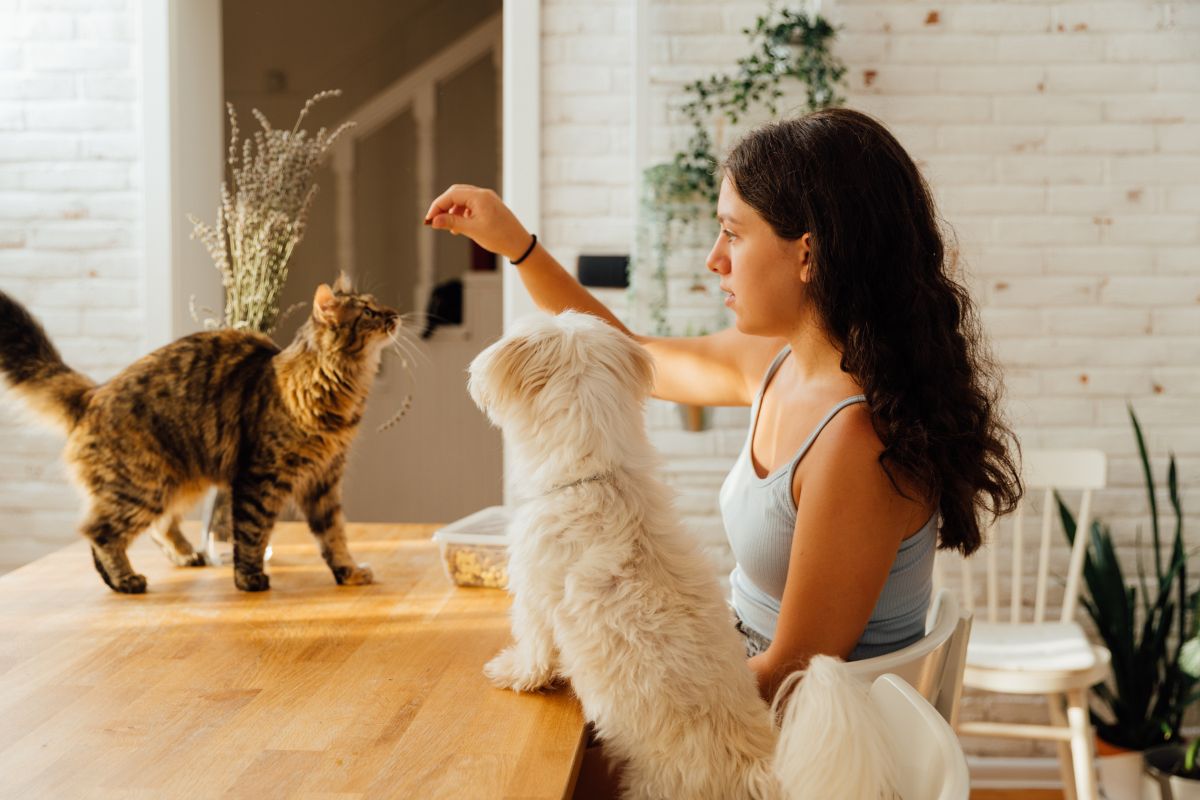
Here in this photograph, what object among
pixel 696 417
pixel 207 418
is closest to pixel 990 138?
pixel 696 417

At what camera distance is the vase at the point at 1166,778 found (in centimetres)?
270

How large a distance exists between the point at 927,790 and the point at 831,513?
43 cm

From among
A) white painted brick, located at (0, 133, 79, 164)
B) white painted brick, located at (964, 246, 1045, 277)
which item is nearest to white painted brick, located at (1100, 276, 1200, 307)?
white painted brick, located at (964, 246, 1045, 277)

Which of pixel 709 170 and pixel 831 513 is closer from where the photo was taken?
pixel 831 513

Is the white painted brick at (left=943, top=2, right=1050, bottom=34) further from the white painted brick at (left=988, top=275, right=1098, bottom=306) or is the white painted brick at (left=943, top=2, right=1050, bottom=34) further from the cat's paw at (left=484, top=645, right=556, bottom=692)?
the cat's paw at (left=484, top=645, right=556, bottom=692)

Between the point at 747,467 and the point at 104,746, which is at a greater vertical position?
the point at 747,467

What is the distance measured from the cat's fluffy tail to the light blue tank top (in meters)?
1.14

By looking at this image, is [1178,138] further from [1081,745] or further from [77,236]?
[77,236]

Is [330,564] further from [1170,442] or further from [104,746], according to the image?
[1170,442]

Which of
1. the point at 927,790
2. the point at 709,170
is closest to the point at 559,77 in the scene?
the point at 709,170

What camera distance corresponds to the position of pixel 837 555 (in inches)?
52.2

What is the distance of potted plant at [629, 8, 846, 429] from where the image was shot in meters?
3.11

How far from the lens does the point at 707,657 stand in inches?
48.1

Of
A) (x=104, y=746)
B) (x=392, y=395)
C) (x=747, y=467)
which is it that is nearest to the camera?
(x=104, y=746)
